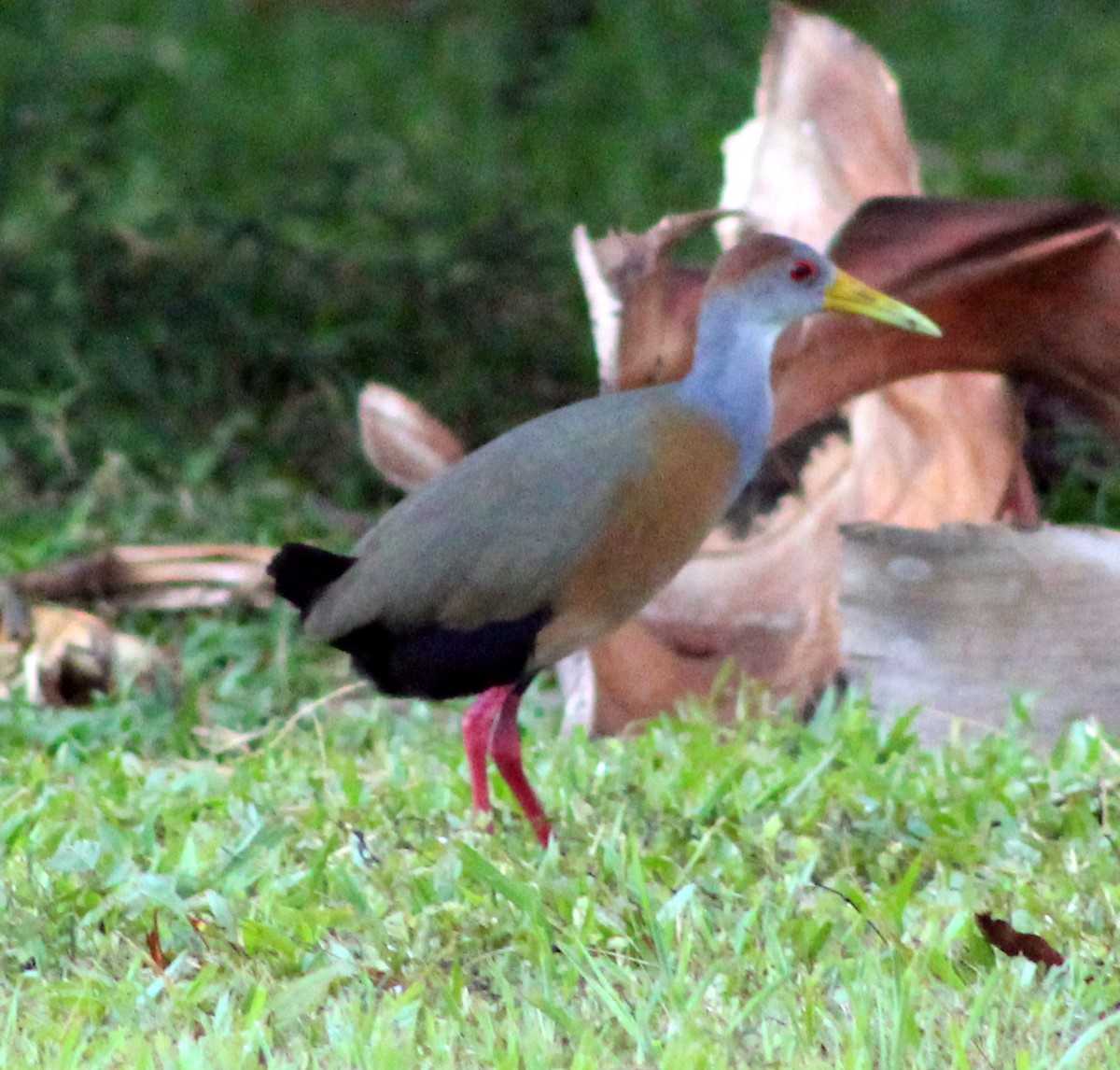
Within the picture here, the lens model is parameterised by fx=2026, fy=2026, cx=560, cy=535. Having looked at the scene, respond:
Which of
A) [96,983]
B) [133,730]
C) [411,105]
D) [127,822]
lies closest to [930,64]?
[411,105]

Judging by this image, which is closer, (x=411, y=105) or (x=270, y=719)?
(x=270, y=719)

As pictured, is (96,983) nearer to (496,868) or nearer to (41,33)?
(496,868)

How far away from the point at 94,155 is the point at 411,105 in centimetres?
308

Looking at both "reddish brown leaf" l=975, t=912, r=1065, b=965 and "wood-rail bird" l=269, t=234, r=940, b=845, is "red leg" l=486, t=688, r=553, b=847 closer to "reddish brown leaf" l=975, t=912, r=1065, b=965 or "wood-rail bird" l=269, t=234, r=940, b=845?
"wood-rail bird" l=269, t=234, r=940, b=845

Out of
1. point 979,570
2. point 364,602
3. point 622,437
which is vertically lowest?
point 979,570

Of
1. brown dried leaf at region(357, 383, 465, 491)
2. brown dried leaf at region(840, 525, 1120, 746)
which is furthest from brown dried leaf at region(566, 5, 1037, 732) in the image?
brown dried leaf at region(357, 383, 465, 491)

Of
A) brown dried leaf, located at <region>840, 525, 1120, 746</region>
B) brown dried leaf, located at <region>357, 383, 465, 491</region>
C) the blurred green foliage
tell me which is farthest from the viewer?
the blurred green foliage

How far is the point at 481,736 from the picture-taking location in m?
3.56

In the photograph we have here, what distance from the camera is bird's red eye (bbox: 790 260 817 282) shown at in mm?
3561

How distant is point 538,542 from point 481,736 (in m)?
0.46

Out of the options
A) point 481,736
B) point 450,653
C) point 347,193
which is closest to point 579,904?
point 450,653

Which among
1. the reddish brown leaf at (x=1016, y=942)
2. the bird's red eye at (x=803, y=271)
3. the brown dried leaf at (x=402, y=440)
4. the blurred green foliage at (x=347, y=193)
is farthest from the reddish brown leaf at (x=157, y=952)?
the blurred green foliage at (x=347, y=193)

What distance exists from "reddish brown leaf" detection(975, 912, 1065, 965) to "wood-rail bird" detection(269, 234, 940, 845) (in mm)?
800

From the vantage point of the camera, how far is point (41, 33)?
654cm
